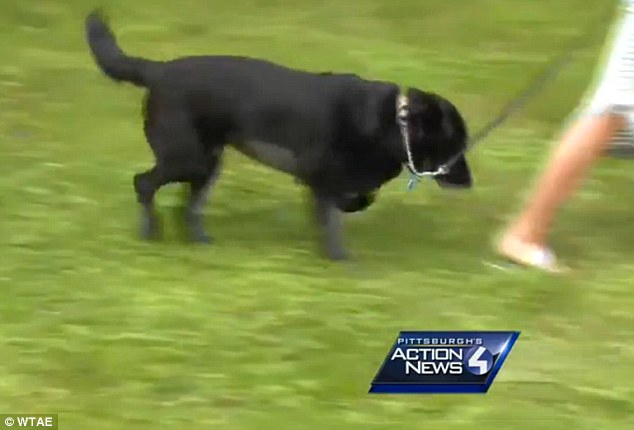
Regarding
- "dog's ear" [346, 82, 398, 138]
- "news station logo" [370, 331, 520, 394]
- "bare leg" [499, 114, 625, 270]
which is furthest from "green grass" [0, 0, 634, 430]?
"dog's ear" [346, 82, 398, 138]

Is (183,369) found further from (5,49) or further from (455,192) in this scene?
(5,49)

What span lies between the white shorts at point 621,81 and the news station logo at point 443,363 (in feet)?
3.26

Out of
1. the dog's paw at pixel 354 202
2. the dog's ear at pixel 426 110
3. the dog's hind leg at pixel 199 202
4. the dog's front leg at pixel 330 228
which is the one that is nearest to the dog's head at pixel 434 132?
the dog's ear at pixel 426 110

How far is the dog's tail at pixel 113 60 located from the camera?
3.87 m

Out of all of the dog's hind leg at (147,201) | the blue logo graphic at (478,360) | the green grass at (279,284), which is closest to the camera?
the green grass at (279,284)

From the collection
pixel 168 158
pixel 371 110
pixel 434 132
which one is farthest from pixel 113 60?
pixel 434 132

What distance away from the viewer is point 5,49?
615cm

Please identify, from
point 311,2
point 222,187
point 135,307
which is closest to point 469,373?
point 135,307

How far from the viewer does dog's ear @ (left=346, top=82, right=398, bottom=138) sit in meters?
3.72

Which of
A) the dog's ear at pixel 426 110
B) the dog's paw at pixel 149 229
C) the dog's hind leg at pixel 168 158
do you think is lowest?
the dog's paw at pixel 149 229

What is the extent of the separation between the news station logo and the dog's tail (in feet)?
4.45

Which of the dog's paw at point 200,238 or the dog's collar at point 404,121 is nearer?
the dog's collar at point 404,121

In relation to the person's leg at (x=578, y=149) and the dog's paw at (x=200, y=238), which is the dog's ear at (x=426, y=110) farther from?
the dog's paw at (x=200, y=238)

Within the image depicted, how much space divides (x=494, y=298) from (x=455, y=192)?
1.05 metres
